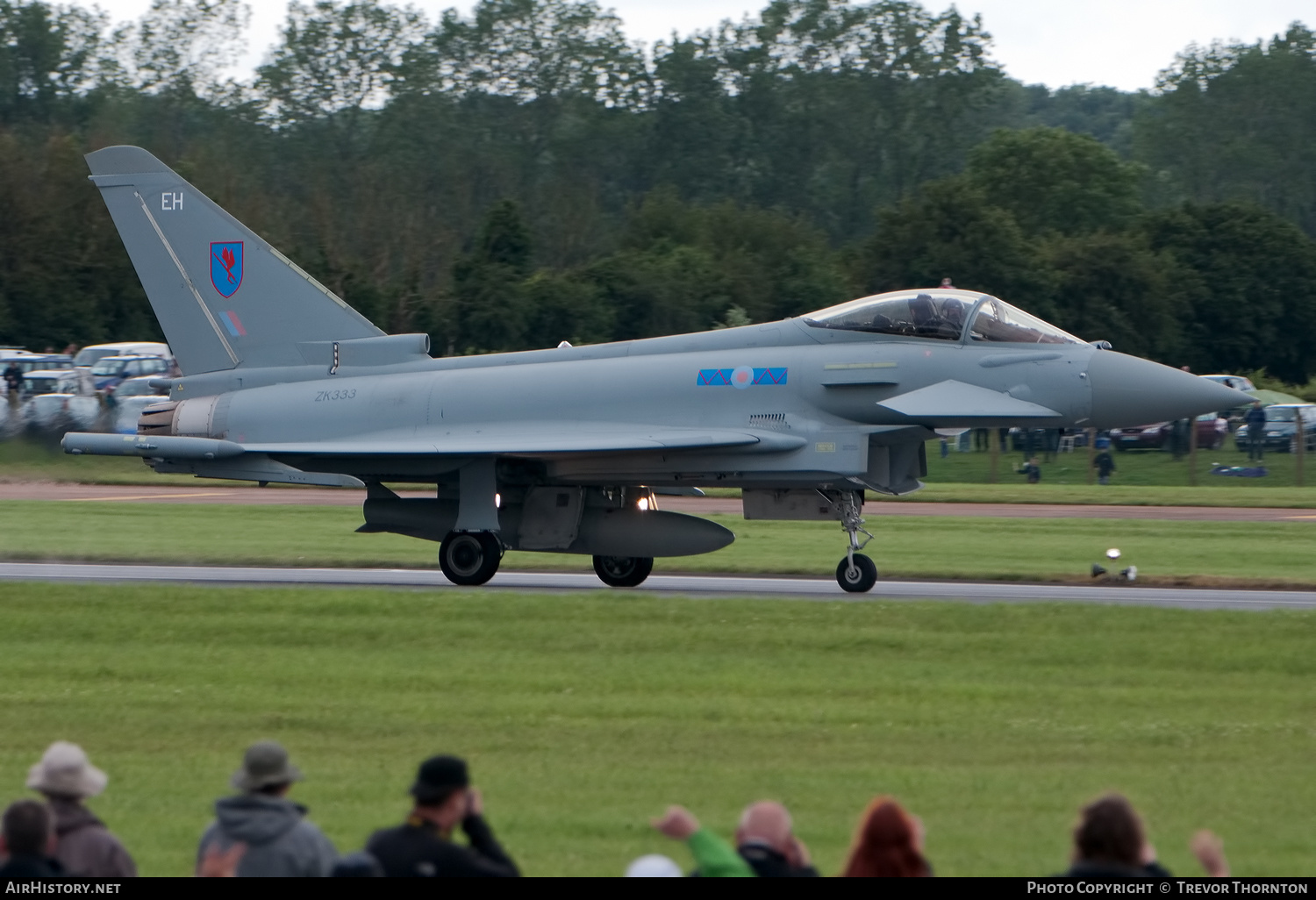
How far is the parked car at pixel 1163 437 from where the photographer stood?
1407 inches

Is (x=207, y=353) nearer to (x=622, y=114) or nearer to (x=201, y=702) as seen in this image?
(x=201, y=702)

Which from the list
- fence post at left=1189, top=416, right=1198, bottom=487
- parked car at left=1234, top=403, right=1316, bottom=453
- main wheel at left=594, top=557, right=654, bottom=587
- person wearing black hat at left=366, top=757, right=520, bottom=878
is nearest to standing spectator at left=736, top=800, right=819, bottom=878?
person wearing black hat at left=366, top=757, right=520, bottom=878

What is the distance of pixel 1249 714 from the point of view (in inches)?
410

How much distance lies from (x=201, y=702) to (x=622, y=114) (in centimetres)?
8298

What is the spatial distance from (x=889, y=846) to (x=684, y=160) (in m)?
87.3

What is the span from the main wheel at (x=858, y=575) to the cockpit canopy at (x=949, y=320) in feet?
7.70

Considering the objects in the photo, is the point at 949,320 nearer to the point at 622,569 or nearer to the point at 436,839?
the point at 622,569

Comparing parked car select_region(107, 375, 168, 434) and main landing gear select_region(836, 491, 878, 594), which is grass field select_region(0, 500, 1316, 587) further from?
parked car select_region(107, 375, 168, 434)

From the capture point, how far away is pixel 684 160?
9075 cm

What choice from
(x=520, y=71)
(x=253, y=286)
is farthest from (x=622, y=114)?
(x=253, y=286)

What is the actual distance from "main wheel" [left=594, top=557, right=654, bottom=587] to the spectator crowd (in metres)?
12.3

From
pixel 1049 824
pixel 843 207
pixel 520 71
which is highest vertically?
pixel 520 71

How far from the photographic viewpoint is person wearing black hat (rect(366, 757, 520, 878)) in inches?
206

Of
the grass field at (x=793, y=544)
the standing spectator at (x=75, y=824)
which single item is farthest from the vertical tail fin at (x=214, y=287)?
the standing spectator at (x=75, y=824)
